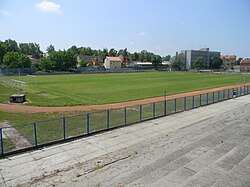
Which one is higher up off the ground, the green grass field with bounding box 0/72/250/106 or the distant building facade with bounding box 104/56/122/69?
the distant building facade with bounding box 104/56/122/69

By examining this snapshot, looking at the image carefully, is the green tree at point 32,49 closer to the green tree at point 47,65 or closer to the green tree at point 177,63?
the green tree at point 47,65

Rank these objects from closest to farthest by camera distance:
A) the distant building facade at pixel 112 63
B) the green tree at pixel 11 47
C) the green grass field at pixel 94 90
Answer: the green grass field at pixel 94 90
the green tree at pixel 11 47
the distant building facade at pixel 112 63

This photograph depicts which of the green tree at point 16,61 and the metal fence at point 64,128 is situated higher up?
the green tree at point 16,61

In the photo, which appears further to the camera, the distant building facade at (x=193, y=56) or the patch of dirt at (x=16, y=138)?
the distant building facade at (x=193, y=56)

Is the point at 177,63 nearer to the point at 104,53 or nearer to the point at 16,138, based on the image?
the point at 104,53

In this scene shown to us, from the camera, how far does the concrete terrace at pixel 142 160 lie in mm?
9695

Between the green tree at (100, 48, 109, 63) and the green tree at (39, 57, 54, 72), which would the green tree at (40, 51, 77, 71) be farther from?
the green tree at (100, 48, 109, 63)

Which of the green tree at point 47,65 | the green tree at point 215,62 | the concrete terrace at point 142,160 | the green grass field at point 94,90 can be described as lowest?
the concrete terrace at point 142,160

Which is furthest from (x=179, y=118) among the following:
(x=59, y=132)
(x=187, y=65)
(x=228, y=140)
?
(x=187, y=65)

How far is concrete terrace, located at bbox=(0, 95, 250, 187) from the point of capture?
9695 mm

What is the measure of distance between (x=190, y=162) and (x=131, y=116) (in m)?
10.4

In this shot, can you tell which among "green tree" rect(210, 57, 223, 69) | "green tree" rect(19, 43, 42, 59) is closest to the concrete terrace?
"green tree" rect(210, 57, 223, 69)

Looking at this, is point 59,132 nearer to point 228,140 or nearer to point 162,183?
point 162,183

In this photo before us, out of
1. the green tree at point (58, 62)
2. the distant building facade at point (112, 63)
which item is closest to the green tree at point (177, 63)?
the distant building facade at point (112, 63)
